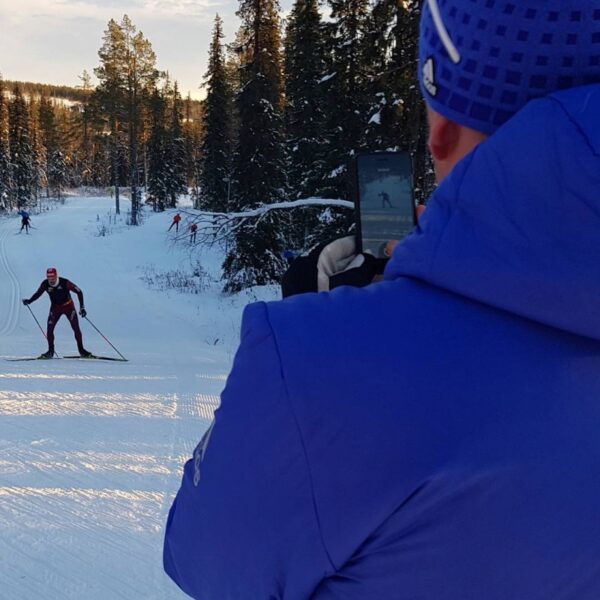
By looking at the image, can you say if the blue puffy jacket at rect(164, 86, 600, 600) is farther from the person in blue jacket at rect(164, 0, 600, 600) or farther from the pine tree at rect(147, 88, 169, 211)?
the pine tree at rect(147, 88, 169, 211)

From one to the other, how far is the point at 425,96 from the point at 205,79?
37.0 metres

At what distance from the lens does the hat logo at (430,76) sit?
858 millimetres

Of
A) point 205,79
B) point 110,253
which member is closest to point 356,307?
point 110,253

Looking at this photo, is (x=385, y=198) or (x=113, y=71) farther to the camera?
(x=113, y=71)

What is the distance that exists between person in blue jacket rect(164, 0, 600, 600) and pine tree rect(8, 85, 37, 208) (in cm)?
6265

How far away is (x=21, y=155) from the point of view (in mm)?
59062

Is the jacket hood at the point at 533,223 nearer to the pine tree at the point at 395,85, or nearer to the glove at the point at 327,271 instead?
the glove at the point at 327,271

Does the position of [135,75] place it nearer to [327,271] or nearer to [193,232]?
[193,232]

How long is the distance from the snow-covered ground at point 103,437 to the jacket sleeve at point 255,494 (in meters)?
3.70

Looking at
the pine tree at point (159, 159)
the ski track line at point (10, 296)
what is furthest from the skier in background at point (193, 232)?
the pine tree at point (159, 159)

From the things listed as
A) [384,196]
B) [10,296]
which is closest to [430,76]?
[384,196]

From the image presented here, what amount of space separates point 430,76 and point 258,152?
21.4 meters

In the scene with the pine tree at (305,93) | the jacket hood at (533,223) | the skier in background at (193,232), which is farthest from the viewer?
the pine tree at (305,93)

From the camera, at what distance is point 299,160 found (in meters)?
24.5
